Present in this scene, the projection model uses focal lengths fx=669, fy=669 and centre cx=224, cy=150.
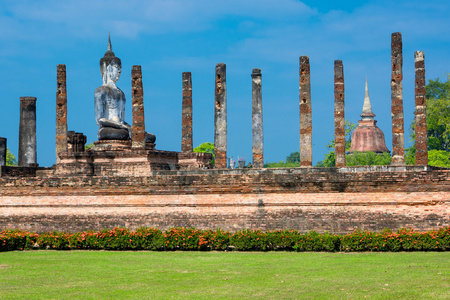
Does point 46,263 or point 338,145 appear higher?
point 338,145

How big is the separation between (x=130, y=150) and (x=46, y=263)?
1001cm

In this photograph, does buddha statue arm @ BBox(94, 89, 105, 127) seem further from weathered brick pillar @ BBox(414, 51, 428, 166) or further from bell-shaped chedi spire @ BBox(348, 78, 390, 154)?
bell-shaped chedi spire @ BBox(348, 78, 390, 154)

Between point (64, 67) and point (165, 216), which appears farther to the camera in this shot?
point (64, 67)

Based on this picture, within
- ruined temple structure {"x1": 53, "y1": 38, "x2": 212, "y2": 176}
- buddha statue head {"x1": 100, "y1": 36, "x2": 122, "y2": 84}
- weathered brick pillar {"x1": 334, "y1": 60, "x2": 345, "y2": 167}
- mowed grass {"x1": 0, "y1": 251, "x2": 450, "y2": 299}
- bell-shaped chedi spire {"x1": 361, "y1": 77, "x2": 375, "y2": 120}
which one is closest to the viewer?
mowed grass {"x1": 0, "y1": 251, "x2": 450, "y2": 299}

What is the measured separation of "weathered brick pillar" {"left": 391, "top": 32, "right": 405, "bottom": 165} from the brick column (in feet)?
21.5

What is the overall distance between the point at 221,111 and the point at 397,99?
6.88 metres

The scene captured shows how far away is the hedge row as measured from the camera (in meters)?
15.0

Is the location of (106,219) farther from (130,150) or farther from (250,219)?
(130,150)

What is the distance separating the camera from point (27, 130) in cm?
2820

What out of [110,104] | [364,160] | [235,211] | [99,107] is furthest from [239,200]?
[364,160]

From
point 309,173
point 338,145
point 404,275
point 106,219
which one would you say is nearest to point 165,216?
point 106,219

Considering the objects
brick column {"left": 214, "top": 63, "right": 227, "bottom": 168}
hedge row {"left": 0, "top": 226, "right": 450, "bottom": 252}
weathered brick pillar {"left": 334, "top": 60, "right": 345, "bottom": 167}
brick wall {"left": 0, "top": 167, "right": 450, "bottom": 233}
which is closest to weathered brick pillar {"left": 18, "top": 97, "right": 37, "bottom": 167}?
brick column {"left": 214, "top": 63, "right": 227, "bottom": 168}

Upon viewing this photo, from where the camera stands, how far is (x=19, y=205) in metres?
18.5

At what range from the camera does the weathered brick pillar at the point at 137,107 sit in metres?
24.2
